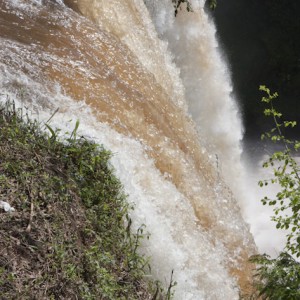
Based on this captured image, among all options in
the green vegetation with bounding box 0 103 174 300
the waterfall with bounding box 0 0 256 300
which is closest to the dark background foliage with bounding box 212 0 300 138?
the waterfall with bounding box 0 0 256 300

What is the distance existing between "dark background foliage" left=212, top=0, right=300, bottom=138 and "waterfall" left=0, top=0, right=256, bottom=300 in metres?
6.09

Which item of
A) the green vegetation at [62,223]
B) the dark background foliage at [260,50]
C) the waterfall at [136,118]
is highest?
the dark background foliage at [260,50]

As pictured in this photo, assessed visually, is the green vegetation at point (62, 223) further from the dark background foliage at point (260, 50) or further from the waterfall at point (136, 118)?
the dark background foliage at point (260, 50)

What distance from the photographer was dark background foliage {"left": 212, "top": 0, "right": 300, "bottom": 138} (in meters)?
13.1

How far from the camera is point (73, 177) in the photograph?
174 inches

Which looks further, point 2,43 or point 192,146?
point 192,146

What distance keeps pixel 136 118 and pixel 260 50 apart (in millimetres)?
8606

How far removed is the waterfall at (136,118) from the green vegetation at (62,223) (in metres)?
0.34

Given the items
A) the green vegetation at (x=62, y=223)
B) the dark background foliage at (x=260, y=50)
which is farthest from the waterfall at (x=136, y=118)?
the dark background foliage at (x=260, y=50)

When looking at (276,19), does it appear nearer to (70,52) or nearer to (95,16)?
(95,16)

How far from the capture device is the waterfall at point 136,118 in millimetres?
5020

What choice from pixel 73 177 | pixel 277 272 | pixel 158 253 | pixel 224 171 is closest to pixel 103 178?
pixel 73 177

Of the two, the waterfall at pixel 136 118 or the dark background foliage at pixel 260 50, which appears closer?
the waterfall at pixel 136 118

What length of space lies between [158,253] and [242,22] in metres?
9.99
